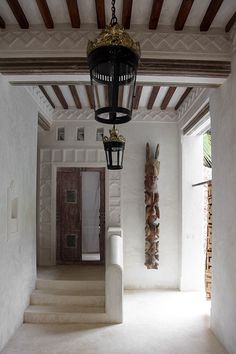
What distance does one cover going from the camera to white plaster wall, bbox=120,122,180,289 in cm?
666

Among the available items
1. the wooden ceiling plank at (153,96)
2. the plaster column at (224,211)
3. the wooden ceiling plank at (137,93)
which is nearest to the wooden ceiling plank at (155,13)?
the plaster column at (224,211)

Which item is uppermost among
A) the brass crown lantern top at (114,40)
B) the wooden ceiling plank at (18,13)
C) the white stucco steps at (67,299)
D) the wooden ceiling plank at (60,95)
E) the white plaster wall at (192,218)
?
the wooden ceiling plank at (18,13)

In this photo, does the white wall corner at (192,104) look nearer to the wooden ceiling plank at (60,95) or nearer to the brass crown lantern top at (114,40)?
the wooden ceiling plank at (60,95)

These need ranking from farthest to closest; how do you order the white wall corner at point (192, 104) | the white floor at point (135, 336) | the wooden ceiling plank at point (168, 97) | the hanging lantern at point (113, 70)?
1. the wooden ceiling plank at point (168, 97)
2. the white wall corner at point (192, 104)
3. the white floor at point (135, 336)
4. the hanging lantern at point (113, 70)

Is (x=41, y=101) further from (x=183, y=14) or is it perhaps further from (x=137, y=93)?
(x=183, y=14)

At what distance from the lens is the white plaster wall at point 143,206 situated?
6660 millimetres

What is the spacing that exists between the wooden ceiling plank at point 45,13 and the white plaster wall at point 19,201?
2.93ft

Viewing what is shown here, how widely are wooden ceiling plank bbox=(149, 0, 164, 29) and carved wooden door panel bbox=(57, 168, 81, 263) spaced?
410 centimetres

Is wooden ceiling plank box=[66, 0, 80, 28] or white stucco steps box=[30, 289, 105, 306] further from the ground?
wooden ceiling plank box=[66, 0, 80, 28]

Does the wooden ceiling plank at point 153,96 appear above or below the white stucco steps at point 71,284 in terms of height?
above

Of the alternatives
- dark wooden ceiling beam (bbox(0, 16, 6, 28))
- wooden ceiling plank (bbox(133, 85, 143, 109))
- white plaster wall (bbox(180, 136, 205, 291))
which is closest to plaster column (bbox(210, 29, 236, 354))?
wooden ceiling plank (bbox(133, 85, 143, 109))

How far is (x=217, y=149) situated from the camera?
425cm

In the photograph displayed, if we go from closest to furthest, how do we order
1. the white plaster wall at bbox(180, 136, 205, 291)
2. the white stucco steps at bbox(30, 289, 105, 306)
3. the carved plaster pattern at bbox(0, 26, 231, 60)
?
1. the carved plaster pattern at bbox(0, 26, 231, 60)
2. the white stucco steps at bbox(30, 289, 105, 306)
3. the white plaster wall at bbox(180, 136, 205, 291)

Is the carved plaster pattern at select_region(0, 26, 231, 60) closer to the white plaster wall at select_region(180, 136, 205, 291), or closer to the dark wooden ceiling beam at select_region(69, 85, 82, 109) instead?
the dark wooden ceiling beam at select_region(69, 85, 82, 109)
